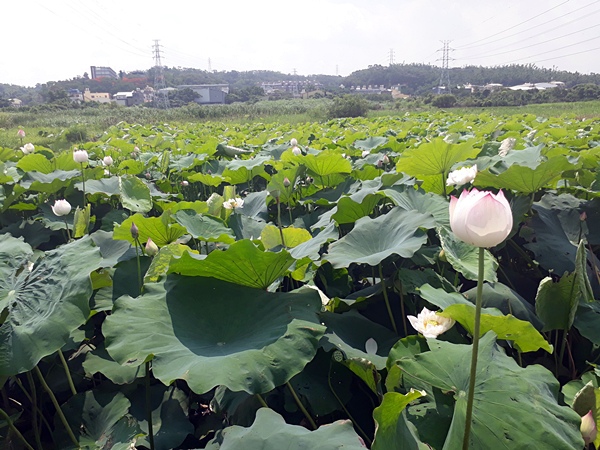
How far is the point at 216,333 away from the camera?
1.01 m

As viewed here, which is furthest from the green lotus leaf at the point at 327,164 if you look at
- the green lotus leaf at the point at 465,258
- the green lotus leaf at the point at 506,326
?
the green lotus leaf at the point at 506,326

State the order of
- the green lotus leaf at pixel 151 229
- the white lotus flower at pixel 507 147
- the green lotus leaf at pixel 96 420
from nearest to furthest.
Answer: the green lotus leaf at pixel 96 420 → the green lotus leaf at pixel 151 229 → the white lotus flower at pixel 507 147

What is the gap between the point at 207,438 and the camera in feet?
3.93

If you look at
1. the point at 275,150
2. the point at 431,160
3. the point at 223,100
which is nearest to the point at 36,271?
the point at 431,160

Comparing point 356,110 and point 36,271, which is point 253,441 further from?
point 356,110

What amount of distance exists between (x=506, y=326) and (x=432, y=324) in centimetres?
15

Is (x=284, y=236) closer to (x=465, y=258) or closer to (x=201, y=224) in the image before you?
(x=201, y=224)

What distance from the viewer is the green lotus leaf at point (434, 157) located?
1.73m

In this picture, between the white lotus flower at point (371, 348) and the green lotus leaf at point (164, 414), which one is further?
the green lotus leaf at point (164, 414)

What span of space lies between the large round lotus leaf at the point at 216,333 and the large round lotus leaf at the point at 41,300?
104 mm

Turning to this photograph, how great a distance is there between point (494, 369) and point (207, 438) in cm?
82

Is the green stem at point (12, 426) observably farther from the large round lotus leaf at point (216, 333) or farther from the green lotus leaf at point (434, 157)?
the green lotus leaf at point (434, 157)

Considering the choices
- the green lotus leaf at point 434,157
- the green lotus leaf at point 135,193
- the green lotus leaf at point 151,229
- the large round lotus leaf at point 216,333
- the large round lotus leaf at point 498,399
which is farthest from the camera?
the green lotus leaf at point 135,193

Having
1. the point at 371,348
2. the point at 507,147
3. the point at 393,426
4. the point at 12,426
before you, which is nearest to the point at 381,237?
the point at 371,348
